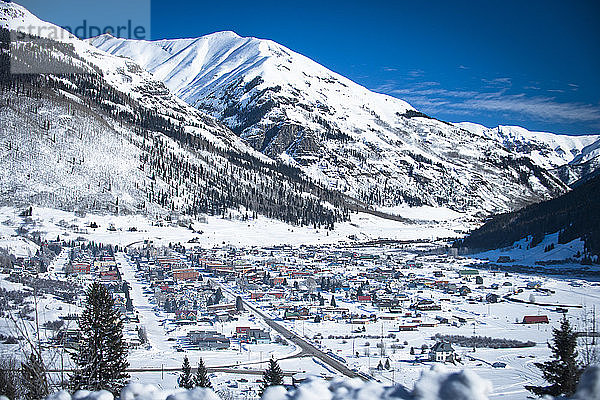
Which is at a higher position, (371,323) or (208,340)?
(208,340)

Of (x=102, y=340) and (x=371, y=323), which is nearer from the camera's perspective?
(x=102, y=340)

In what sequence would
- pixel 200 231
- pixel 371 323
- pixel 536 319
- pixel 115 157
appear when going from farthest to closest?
pixel 115 157, pixel 200 231, pixel 371 323, pixel 536 319

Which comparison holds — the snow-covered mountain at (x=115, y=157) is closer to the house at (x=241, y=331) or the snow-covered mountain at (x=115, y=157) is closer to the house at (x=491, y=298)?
the house at (x=241, y=331)

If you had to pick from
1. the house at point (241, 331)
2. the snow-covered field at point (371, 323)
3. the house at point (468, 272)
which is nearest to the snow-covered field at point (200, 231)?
the snow-covered field at point (371, 323)

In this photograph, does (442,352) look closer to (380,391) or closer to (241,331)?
(241,331)

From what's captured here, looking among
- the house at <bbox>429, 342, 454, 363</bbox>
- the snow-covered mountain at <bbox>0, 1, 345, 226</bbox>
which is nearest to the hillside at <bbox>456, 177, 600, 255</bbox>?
the snow-covered mountain at <bbox>0, 1, 345, 226</bbox>

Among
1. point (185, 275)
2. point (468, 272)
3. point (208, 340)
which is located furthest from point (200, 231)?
point (208, 340)

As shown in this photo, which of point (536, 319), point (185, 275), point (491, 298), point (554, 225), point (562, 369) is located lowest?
point (536, 319)
